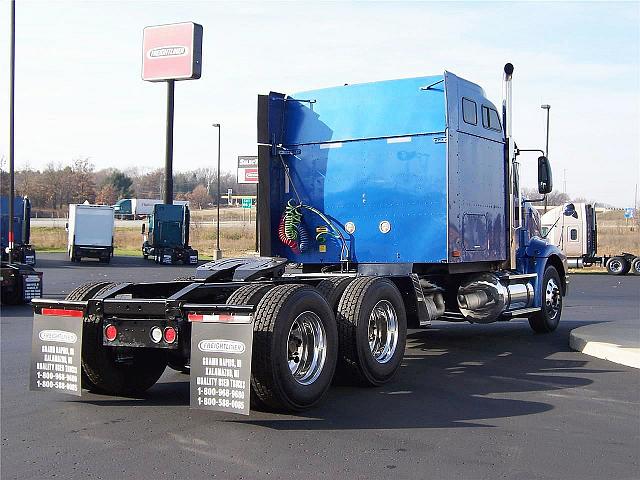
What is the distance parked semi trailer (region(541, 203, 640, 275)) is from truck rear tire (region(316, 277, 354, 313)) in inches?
1017

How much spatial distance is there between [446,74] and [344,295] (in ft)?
11.6

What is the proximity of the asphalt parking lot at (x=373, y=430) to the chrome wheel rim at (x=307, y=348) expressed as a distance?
0.36 meters

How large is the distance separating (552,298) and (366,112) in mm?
4966

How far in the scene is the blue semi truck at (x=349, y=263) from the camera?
22.5 feet

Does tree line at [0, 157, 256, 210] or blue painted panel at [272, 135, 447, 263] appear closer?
blue painted panel at [272, 135, 447, 263]

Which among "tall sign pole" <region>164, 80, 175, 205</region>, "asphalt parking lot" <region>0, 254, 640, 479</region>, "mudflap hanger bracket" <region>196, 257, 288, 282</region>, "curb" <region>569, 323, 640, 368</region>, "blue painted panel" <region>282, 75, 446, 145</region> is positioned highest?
"tall sign pole" <region>164, 80, 175, 205</region>

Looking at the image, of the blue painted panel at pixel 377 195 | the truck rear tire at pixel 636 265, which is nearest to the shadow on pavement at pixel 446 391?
the blue painted panel at pixel 377 195

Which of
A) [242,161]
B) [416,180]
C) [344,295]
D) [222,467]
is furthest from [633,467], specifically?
[242,161]

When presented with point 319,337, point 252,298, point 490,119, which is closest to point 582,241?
point 490,119

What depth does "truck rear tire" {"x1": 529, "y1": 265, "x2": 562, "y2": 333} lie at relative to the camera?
42.3 feet

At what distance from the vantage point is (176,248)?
41.8 meters

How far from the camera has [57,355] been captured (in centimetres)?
725

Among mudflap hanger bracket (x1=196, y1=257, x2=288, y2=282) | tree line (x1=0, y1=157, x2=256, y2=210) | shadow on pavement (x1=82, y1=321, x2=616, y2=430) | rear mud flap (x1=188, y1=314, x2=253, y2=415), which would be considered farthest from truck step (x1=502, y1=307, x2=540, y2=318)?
tree line (x1=0, y1=157, x2=256, y2=210)

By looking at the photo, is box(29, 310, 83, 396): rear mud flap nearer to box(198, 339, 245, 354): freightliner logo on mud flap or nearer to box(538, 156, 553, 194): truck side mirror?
box(198, 339, 245, 354): freightliner logo on mud flap
